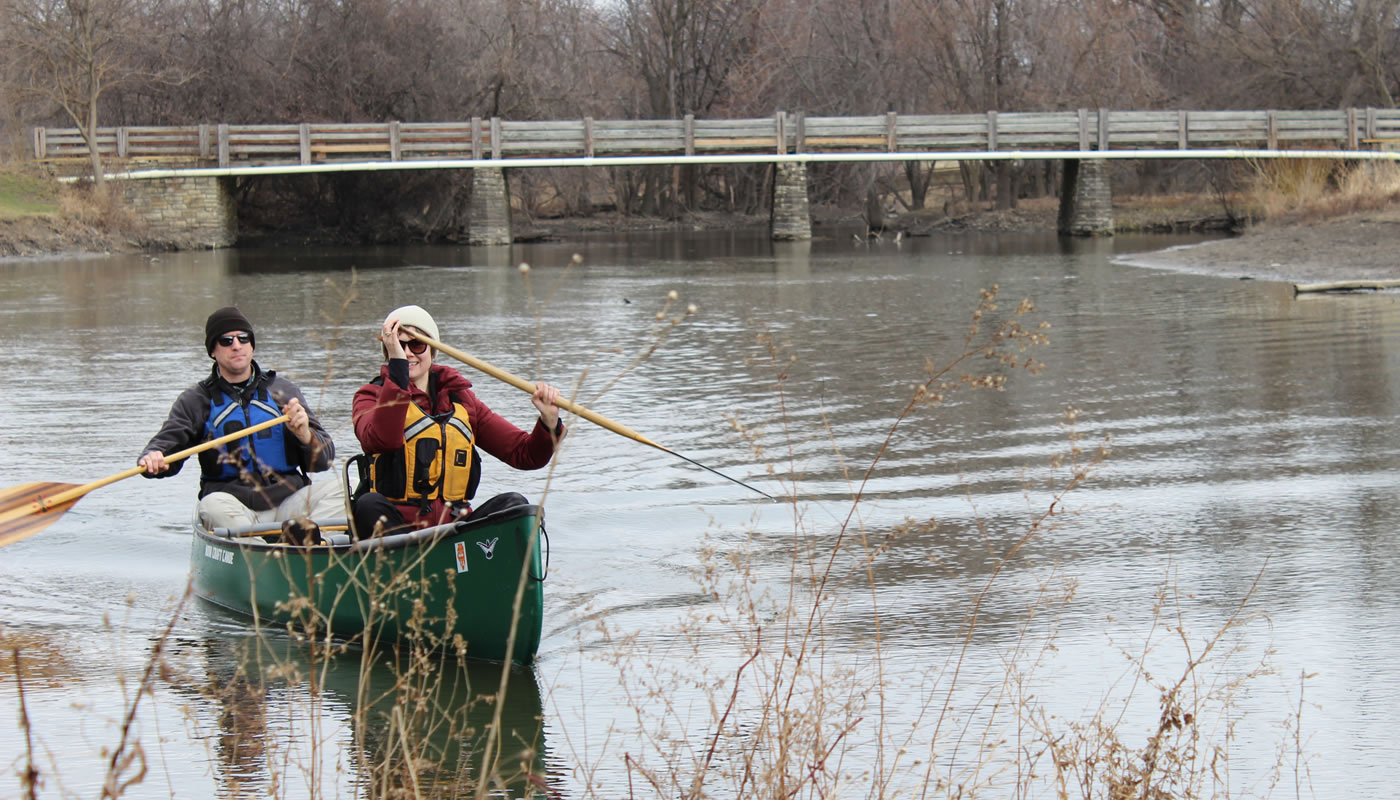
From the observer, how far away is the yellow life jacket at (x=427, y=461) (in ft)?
22.1

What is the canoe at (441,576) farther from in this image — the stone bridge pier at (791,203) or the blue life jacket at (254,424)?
the stone bridge pier at (791,203)

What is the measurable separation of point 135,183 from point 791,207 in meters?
15.9

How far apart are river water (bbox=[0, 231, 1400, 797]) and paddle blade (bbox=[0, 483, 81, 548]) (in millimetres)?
498

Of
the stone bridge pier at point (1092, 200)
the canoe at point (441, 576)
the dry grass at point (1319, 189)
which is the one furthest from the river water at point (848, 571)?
the stone bridge pier at point (1092, 200)

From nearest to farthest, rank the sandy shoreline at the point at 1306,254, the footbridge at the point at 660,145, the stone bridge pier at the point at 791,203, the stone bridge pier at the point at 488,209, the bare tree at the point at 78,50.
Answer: the sandy shoreline at the point at 1306,254
the bare tree at the point at 78,50
the footbridge at the point at 660,145
the stone bridge pier at the point at 488,209
the stone bridge pier at the point at 791,203

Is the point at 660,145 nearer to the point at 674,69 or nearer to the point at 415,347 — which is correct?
the point at 674,69

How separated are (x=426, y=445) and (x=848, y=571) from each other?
98.7 inches

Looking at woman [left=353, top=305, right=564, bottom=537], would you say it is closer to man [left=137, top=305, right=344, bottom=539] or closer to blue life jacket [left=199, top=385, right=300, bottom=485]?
man [left=137, top=305, right=344, bottom=539]

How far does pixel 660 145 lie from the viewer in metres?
40.7

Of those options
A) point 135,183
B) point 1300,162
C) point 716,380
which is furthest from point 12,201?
point 1300,162

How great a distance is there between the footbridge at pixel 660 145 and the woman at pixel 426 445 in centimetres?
3217

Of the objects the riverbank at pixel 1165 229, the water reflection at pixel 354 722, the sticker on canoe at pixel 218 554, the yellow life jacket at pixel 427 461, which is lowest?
the water reflection at pixel 354 722

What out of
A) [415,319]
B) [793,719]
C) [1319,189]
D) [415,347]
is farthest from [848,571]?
[1319,189]

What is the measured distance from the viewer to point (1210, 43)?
45.1 m
